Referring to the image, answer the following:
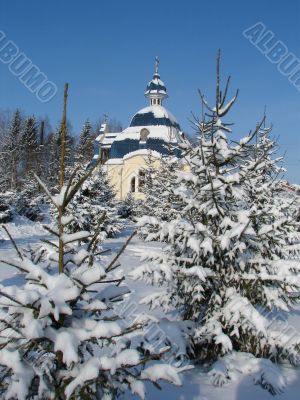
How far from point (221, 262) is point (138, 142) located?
3963 centimetres

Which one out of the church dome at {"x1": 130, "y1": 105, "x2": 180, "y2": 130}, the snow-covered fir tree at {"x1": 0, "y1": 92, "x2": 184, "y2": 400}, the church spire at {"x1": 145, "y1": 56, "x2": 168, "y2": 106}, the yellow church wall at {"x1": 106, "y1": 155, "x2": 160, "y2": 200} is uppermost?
the church spire at {"x1": 145, "y1": 56, "x2": 168, "y2": 106}

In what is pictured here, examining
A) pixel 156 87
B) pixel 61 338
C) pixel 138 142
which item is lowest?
pixel 61 338

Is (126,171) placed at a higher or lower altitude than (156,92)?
lower

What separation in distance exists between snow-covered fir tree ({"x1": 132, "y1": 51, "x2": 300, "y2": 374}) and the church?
114 feet

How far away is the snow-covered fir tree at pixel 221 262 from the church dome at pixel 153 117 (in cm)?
3951

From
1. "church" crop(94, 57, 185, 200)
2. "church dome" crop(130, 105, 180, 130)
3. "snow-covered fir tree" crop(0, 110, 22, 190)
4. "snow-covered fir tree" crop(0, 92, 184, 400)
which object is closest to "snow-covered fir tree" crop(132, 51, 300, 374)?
"snow-covered fir tree" crop(0, 92, 184, 400)

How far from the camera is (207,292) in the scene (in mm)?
5789

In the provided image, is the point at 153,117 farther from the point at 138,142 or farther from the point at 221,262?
the point at 221,262

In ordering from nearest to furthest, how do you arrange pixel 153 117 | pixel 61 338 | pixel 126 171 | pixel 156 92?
pixel 61 338
pixel 126 171
pixel 153 117
pixel 156 92

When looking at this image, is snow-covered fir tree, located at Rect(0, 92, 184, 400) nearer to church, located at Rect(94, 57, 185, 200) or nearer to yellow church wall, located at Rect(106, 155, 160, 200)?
church, located at Rect(94, 57, 185, 200)

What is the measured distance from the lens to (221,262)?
564cm

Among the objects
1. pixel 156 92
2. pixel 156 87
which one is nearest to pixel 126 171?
pixel 156 92

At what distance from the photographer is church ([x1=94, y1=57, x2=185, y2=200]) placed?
140ft

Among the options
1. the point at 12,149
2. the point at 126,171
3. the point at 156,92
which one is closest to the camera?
the point at 12,149
